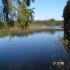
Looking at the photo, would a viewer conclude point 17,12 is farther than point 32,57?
No

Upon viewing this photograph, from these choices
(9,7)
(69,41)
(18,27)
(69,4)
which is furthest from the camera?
(69,4)

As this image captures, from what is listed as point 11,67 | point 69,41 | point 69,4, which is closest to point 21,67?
point 11,67

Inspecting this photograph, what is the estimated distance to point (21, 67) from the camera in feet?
54.3

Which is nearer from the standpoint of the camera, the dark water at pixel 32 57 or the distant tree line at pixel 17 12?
the distant tree line at pixel 17 12

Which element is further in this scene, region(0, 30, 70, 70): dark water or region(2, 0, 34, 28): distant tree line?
region(0, 30, 70, 70): dark water

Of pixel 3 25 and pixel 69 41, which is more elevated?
pixel 3 25

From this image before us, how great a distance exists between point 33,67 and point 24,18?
10256mm

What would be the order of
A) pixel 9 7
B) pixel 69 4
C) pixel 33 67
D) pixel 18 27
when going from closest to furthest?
pixel 9 7
pixel 18 27
pixel 33 67
pixel 69 4

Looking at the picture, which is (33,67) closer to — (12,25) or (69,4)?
(12,25)

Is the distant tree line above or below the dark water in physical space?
above

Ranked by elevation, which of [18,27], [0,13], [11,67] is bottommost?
[11,67]

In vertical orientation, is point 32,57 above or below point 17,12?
below

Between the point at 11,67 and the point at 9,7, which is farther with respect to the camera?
the point at 11,67

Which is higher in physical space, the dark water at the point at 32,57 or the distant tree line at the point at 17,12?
the distant tree line at the point at 17,12
